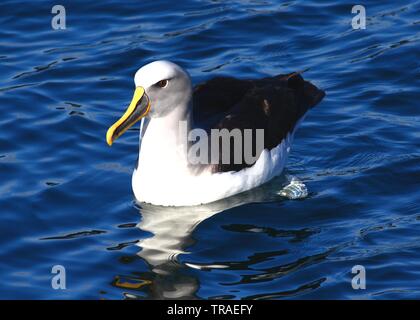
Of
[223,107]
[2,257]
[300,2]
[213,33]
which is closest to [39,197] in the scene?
[2,257]

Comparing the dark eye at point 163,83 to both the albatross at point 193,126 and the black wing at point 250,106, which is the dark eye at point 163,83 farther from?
the black wing at point 250,106

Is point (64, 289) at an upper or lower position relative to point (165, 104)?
lower

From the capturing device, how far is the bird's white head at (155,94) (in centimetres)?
1198

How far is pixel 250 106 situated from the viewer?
12.8 meters

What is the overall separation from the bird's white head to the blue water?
0.98m

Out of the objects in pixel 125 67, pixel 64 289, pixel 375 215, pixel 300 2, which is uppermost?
pixel 300 2

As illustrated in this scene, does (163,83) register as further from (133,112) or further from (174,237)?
(174,237)

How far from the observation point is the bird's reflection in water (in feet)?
35.9

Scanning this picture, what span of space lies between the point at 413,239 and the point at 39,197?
3756 millimetres

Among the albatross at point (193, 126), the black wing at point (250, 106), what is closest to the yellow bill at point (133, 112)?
the albatross at point (193, 126)

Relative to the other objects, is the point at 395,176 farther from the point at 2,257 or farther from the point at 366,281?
the point at 2,257

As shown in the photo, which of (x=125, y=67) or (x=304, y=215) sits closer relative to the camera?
(x=304, y=215)

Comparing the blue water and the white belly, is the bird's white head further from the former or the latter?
the blue water

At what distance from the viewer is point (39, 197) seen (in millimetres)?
12516
